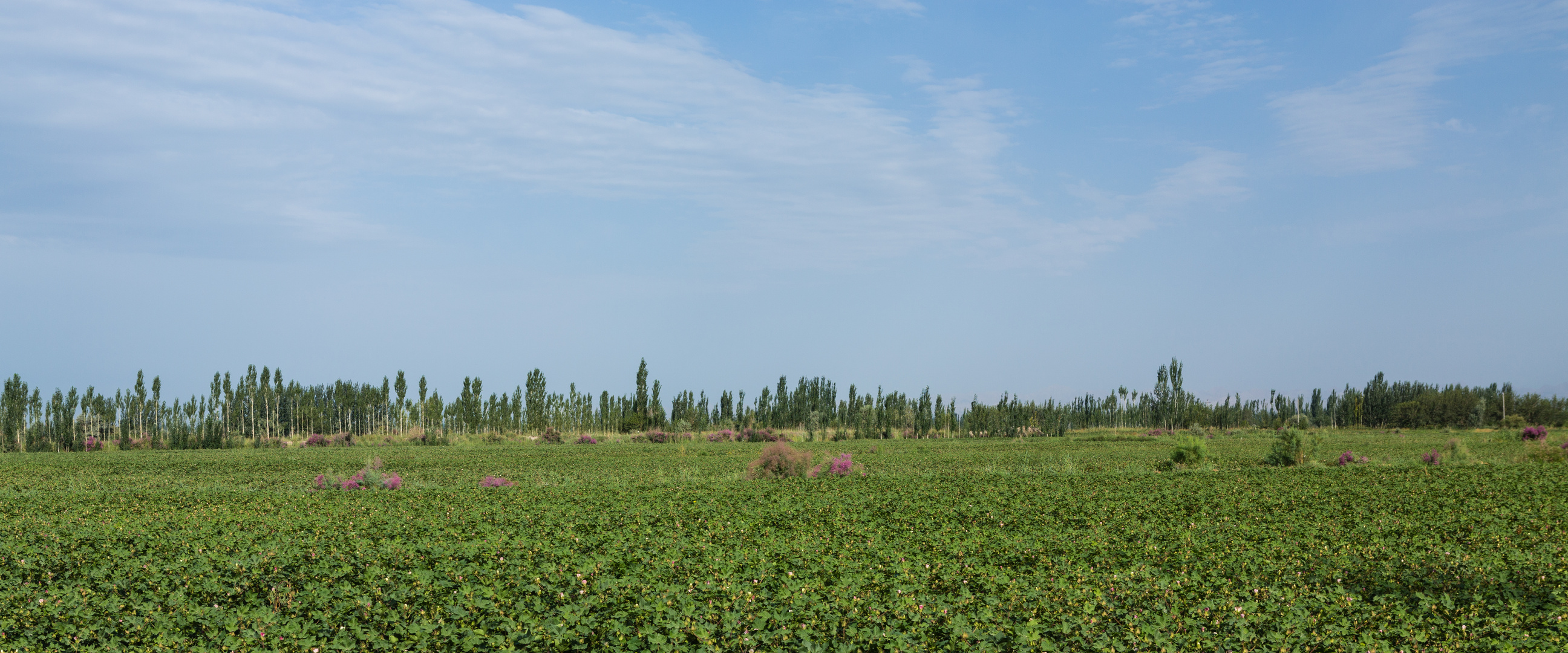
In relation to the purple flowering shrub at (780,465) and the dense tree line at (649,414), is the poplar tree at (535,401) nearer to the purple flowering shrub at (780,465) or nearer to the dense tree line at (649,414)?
the dense tree line at (649,414)

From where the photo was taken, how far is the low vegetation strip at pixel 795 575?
29.2 feet

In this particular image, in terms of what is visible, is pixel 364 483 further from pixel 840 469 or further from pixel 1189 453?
pixel 1189 453

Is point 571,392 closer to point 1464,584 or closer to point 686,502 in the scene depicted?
point 686,502

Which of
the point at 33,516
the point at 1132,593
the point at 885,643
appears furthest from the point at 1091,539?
the point at 33,516

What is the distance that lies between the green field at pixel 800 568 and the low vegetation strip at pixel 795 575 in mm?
48

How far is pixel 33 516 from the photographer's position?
1716 cm

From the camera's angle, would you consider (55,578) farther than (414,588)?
Yes

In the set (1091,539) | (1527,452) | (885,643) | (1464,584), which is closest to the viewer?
(885,643)

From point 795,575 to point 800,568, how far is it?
1.74 ft

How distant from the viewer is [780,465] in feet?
89.0

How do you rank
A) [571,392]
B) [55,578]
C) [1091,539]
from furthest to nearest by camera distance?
[571,392], [1091,539], [55,578]

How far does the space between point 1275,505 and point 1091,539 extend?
655 centimetres

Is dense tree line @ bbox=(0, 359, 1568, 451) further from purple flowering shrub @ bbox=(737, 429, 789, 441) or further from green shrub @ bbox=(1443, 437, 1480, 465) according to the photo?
green shrub @ bbox=(1443, 437, 1480, 465)

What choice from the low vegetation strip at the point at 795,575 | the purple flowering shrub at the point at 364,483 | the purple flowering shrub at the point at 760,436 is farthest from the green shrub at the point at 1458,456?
the purple flowering shrub at the point at 760,436
